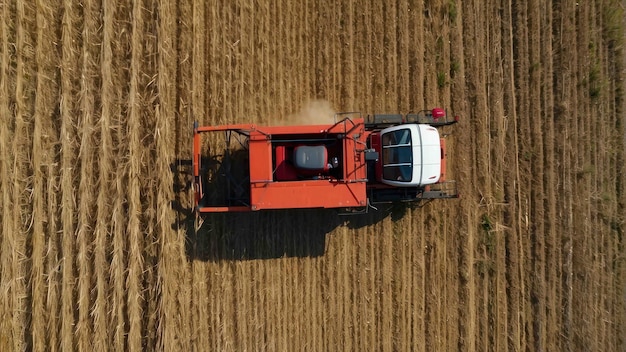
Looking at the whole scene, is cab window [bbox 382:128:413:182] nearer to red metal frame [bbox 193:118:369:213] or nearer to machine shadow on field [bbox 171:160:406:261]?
red metal frame [bbox 193:118:369:213]

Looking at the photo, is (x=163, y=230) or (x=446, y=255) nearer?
(x=163, y=230)

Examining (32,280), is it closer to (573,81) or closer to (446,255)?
(446,255)

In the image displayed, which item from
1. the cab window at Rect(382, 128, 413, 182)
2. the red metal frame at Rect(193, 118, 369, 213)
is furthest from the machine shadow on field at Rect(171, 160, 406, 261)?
the cab window at Rect(382, 128, 413, 182)

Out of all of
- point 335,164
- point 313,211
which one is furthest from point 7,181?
point 335,164

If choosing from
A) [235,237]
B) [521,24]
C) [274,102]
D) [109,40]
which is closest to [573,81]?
[521,24]

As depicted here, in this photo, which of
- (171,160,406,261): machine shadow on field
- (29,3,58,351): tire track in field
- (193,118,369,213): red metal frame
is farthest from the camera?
(171,160,406,261): machine shadow on field

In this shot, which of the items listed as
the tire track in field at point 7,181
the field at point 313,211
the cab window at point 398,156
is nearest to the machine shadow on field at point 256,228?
the field at point 313,211

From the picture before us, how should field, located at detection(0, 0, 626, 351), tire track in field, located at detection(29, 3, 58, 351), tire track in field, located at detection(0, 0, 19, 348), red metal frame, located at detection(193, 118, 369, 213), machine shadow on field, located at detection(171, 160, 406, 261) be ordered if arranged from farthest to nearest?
1. machine shadow on field, located at detection(171, 160, 406, 261)
2. field, located at detection(0, 0, 626, 351)
3. tire track in field, located at detection(29, 3, 58, 351)
4. tire track in field, located at detection(0, 0, 19, 348)
5. red metal frame, located at detection(193, 118, 369, 213)
